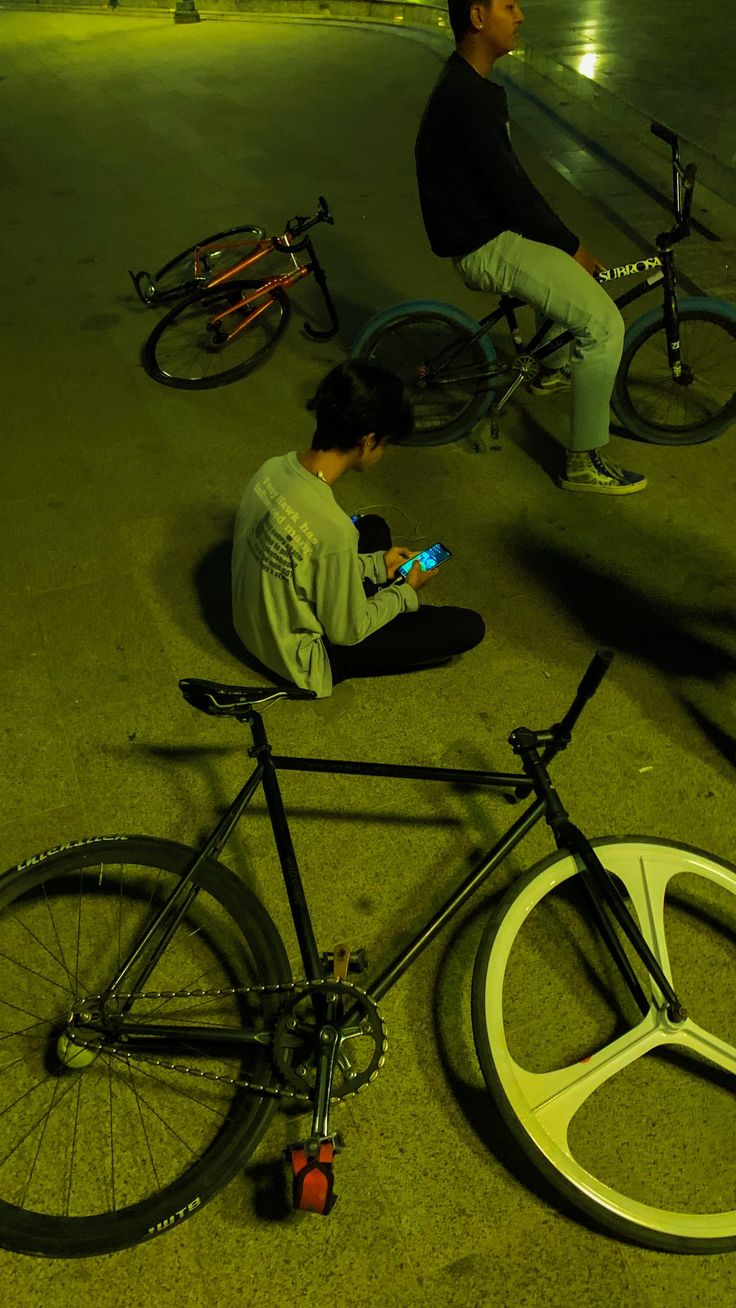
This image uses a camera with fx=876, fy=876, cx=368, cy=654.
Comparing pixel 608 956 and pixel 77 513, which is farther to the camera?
pixel 77 513

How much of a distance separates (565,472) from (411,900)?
2.55 m

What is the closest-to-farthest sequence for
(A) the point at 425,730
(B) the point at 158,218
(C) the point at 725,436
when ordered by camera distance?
(A) the point at 425,730 → (C) the point at 725,436 → (B) the point at 158,218

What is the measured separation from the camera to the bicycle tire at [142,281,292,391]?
5.38 metres

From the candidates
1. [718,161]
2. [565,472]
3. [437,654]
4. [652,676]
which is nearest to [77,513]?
[437,654]

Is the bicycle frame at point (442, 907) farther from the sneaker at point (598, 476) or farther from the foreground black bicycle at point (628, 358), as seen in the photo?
the foreground black bicycle at point (628, 358)

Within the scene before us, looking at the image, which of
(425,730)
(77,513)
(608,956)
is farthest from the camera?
(77,513)

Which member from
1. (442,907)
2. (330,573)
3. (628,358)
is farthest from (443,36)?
(442,907)

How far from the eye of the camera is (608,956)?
8.89 feet

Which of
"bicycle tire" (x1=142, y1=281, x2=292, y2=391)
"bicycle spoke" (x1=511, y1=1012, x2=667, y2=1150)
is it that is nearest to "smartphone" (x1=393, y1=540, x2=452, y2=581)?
"bicycle spoke" (x1=511, y1=1012, x2=667, y2=1150)

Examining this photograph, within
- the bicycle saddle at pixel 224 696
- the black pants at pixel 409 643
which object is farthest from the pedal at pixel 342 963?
the black pants at pixel 409 643

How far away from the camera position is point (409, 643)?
3363mm

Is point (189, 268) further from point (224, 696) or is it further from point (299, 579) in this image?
point (224, 696)

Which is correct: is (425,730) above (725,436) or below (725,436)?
below

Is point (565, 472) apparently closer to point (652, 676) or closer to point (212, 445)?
point (652, 676)
